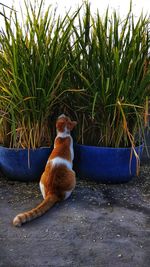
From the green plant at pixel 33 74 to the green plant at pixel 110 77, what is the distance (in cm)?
14

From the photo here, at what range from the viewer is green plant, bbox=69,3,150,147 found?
112 inches

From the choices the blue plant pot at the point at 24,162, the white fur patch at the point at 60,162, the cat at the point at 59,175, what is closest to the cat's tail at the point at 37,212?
the cat at the point at 59,175

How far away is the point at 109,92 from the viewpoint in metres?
2.85

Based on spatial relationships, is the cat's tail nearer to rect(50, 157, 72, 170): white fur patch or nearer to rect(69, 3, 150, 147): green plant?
rect(50, 157, 72, 170): white fur patch

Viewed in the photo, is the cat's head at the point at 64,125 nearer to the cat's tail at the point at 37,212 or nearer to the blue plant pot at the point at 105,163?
the blue plant pot at the point at 105,163

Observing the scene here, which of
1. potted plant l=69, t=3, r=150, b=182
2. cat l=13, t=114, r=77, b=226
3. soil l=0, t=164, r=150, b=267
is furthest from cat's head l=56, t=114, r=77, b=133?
soil l=0, t=164, r=150, b=267

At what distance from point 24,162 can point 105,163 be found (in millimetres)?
627

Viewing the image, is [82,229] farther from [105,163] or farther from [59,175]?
[105,163]

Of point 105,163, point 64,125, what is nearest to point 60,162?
point 64,125

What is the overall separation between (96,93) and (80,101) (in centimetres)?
30

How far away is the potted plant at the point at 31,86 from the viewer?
2812 millimetres

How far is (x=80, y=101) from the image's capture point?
3.03 m

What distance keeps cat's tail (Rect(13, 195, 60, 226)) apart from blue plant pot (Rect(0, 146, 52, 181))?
0.48m

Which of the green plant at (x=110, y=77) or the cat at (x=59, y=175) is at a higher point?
the green plant at (x=110, y=77)
